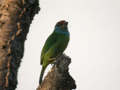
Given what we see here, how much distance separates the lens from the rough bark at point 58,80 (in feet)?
9.11

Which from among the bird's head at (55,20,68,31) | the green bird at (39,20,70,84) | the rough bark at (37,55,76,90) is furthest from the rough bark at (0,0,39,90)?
the bird's head at (55,20,68,31)

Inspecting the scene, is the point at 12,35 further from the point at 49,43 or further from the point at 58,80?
the point at 49,43

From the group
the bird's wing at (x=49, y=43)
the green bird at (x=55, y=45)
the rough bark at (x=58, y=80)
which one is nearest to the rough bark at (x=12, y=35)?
the rough bark at (x=58, y=80)

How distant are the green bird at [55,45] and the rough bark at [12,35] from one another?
2.98 meters

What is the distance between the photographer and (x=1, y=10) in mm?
3021

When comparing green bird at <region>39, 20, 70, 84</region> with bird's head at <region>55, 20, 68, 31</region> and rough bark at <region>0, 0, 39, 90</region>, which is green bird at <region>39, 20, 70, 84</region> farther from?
rough bark at <region>0, 0, 39, 90</region>

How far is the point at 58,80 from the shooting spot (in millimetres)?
2885

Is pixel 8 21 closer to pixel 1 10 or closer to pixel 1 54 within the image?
pixel 1 10

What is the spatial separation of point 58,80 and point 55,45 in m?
3.82

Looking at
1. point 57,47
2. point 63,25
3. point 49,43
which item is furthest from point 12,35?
point 63,25

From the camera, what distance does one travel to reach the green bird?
6285 millimetres

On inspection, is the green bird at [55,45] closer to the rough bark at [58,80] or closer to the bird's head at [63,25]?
the bird's head at [63,25]

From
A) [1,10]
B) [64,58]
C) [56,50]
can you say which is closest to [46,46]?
[56,50]

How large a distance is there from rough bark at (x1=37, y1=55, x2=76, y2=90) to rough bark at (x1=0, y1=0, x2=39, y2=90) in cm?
42
